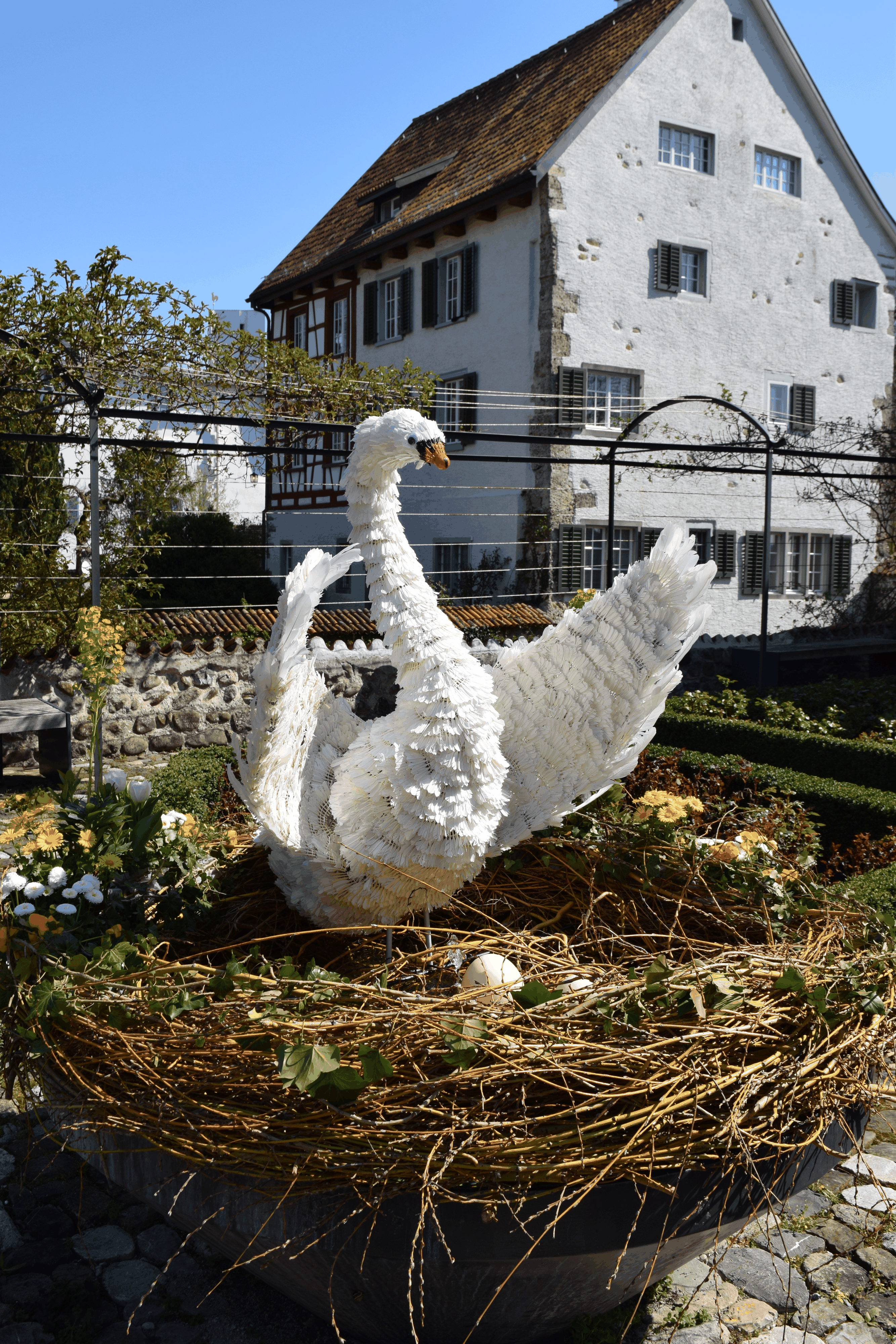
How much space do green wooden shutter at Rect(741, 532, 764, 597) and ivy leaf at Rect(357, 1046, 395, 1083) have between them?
53.6 ft

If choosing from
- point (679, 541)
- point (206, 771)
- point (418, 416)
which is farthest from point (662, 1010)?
point (206, 771)

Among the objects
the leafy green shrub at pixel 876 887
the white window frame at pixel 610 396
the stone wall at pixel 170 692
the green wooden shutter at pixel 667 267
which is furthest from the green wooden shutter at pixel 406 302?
the leafy green shrub at pixel 876 887

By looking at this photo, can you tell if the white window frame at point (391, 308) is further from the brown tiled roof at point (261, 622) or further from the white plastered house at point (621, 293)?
the brown tiled roof at point (261, 622)

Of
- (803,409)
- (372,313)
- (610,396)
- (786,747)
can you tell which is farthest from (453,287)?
(786,747)

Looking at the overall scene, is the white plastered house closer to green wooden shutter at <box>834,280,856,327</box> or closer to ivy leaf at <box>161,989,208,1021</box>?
green wooden shutter at <box>834,280,856,327</box>

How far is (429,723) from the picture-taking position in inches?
110

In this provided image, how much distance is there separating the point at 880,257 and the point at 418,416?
1969 centimetres

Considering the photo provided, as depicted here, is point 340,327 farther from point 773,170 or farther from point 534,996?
point 534,996

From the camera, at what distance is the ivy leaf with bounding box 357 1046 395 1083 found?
192 centimetres

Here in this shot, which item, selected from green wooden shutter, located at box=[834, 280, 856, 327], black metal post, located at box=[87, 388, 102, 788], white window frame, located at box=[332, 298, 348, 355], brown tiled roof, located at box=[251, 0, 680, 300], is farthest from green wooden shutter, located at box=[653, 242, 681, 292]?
black metal post, located at box=[87, 388, 102, 788]

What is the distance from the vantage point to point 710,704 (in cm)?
978

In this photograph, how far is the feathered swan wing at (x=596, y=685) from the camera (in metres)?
2.89

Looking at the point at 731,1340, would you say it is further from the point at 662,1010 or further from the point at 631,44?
the point at 631,44

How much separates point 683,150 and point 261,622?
11.3 meters
